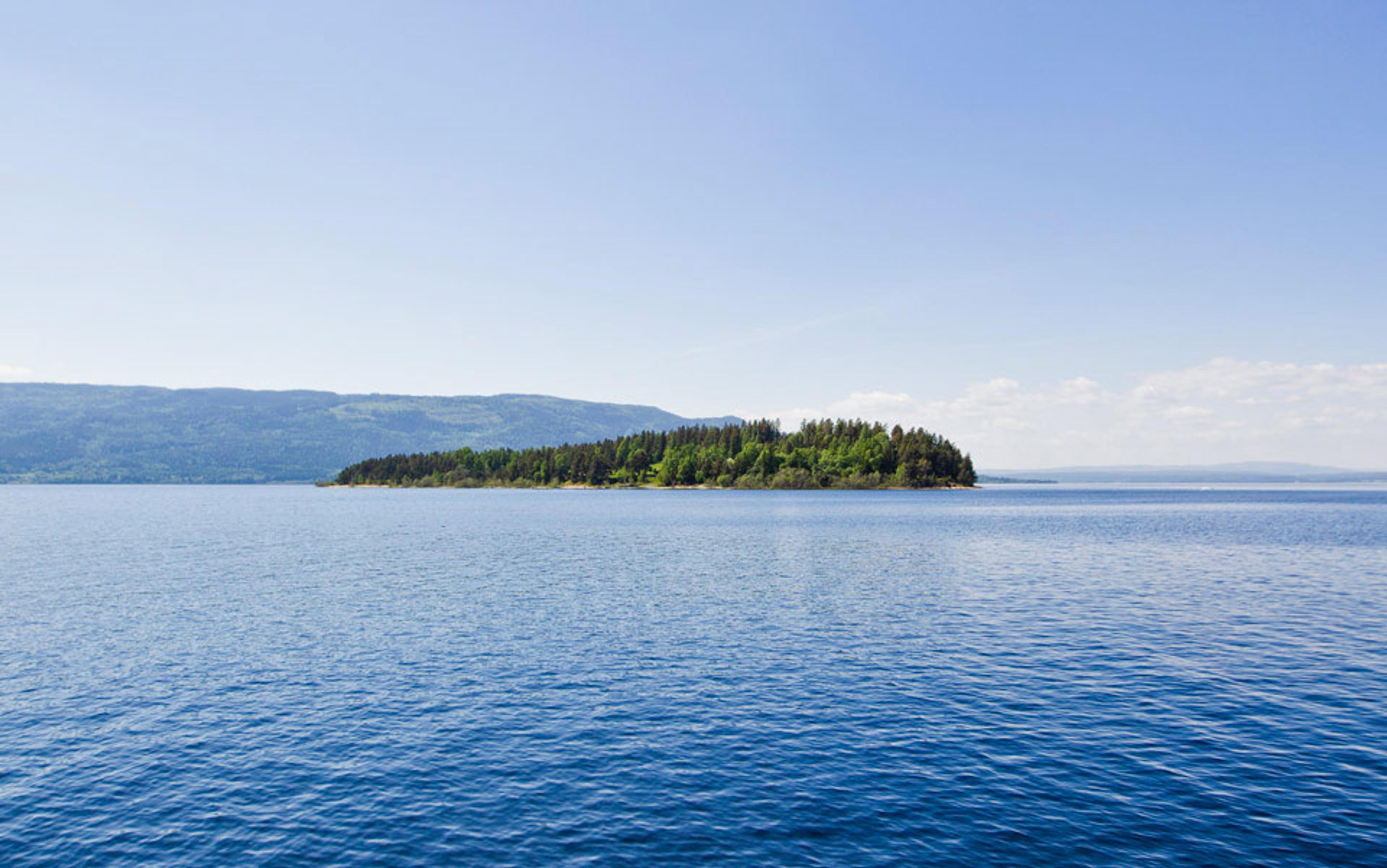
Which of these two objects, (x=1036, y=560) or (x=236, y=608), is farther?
(x=1036, y=560)

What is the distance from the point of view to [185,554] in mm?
88250

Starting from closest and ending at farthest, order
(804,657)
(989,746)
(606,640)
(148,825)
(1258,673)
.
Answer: (148,825), (989,746), (1258,673), (804,657), (606,640)

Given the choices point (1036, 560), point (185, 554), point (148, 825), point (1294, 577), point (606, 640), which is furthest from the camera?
point (185, 554)

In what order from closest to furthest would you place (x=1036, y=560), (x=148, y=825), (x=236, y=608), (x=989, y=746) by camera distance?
(x=148, y=825), (x=989, y=746), (x=236, y=608), (x=1036, y=560)

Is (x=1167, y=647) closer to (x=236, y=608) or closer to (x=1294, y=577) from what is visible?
(x=1294, y=577)

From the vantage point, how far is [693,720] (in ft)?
99.6

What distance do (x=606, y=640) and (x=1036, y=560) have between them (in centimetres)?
5768

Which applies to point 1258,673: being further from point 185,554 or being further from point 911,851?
point 185,554

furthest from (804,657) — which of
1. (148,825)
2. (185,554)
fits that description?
(185,554)

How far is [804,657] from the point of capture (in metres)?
40.3

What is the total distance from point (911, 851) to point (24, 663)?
44.1 metres

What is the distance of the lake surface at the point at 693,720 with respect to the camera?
20656 mm

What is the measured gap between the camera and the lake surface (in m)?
20.7

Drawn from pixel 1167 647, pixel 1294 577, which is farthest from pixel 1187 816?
pixel 1294 577
